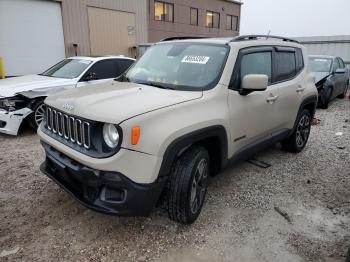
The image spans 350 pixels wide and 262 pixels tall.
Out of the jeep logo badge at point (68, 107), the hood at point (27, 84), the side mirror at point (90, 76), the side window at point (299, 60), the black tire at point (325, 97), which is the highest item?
the side window at point (299, 60)

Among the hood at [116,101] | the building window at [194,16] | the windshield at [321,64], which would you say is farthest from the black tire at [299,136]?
the building window at [194,16]

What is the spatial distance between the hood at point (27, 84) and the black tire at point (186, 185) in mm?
4199

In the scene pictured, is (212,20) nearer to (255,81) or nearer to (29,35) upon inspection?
(29,35)

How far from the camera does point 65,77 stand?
255 inches

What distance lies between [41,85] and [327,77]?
7.98 meters

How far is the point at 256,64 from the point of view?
3611 millimetres

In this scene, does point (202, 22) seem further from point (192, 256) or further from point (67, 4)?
point (192, 256)

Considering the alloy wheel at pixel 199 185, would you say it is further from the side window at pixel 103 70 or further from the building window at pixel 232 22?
the building window at pixel 232 22

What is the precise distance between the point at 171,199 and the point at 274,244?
1039 mm

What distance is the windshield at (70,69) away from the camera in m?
6.54

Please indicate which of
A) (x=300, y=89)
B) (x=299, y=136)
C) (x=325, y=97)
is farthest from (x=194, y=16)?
(x=300, y=89)

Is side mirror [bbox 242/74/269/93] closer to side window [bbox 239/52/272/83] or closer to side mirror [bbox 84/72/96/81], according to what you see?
side window [bbox 239/52/272/83]

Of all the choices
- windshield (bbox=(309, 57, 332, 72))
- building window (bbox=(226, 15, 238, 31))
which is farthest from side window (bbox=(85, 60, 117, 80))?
building window (bbox=(226, 15, 238, 31))

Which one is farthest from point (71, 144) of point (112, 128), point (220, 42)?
point (220, 42)
